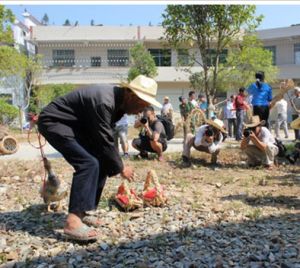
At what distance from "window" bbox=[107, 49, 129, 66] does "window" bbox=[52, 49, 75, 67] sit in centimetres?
272

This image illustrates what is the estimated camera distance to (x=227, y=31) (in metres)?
13.1

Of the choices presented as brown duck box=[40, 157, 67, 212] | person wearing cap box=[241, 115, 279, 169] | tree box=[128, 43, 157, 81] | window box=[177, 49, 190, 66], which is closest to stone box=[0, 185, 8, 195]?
brown duck box=[40, 157, 67, 212]

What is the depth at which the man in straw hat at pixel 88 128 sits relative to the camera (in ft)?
13.0

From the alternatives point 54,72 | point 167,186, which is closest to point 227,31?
point 167,186

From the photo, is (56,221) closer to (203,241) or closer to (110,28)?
(203,241)

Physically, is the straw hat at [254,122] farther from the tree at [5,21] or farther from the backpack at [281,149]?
the tree at [5,21]

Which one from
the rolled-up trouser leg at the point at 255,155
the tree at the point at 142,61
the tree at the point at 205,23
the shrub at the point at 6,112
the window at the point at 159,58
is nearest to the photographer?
the rolled-up trouser leg at the point at 255,155

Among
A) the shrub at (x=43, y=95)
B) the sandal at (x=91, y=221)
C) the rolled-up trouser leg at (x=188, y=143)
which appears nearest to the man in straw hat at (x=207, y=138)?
the rolled-up trouser leg at (x=188, y=143)

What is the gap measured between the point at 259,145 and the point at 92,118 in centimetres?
493

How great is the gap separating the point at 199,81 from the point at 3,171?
52.2 feet

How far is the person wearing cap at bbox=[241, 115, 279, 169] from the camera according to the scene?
825 cm

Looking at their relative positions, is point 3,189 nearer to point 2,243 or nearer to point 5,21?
point 2,243

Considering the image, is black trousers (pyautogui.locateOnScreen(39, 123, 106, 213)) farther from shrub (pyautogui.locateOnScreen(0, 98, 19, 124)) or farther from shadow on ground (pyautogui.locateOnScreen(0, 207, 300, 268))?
shrub (pyautogui.locateOnScreen(0, 98, 19, 124))

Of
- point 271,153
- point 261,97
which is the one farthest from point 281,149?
point 261,97
